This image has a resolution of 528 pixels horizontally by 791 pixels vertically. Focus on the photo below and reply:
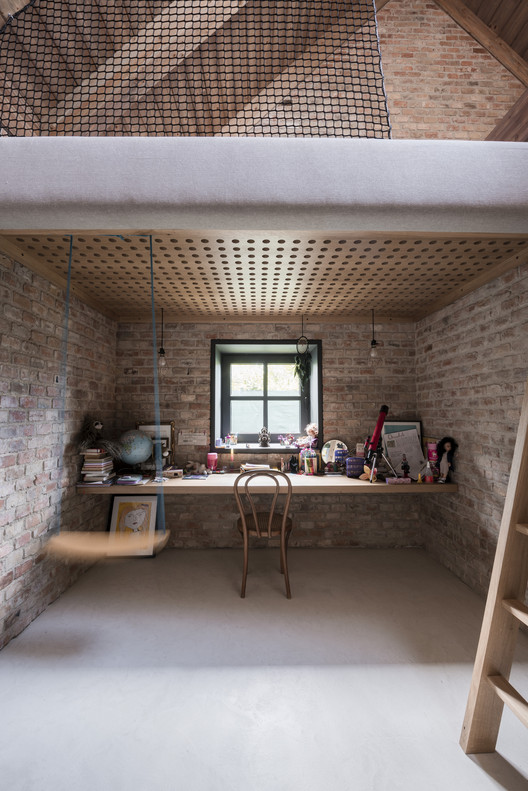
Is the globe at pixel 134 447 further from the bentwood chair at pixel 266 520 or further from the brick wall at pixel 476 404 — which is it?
the brick wall at pixel 476 404

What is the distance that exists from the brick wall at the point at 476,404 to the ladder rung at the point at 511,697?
50.8 inches

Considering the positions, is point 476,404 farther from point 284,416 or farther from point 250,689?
point 250,689

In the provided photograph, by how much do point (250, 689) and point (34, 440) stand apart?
1.94 metres

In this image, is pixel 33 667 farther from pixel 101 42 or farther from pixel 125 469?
pixel 101 42

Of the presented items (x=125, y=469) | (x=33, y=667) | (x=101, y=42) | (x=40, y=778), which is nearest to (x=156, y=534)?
(x=125, y=469)

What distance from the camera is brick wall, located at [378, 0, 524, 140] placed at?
3.65 metres

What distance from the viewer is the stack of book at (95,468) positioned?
3.02 metres

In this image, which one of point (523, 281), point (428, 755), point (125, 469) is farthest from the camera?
point (125, 469)

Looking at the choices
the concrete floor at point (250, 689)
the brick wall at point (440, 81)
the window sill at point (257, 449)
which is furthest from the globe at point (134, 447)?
the brick wall at point (440, 81)

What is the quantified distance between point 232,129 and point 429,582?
440cm

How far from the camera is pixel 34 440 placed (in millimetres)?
2459

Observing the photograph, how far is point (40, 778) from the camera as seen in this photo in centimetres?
139

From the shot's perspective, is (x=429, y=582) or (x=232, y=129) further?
(x=232, y=129)

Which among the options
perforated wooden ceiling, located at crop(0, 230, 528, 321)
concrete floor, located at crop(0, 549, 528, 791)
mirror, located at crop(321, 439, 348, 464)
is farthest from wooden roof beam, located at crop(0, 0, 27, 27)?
mirror, located at crop(321, 439, 348, 464)
